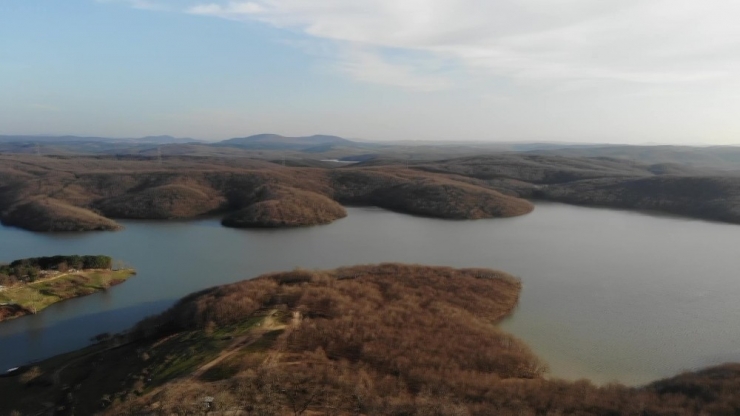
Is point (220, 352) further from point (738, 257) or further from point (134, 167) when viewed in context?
point (134, 167)

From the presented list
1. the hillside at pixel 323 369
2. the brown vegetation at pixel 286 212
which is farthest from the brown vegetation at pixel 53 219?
the hillside at pixel 323 369

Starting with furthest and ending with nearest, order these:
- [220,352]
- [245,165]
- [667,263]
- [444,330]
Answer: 1. [245,165]
2. [667,263]
3. [444,330]
4. [220,352]

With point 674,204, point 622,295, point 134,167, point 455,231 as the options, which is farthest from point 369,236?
point 134,167

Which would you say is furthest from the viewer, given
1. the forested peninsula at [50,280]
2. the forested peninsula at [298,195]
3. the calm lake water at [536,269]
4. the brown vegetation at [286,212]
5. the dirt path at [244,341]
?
the forested peninsula at [298,195]

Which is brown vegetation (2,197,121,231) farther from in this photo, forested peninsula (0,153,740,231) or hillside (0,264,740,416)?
hillside (0,264,740,416)

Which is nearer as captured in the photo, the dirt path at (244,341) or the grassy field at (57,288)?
the dirt path at (244,341)

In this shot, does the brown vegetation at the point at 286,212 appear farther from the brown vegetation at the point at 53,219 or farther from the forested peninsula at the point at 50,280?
the forested peninsula at the point at 50,280
